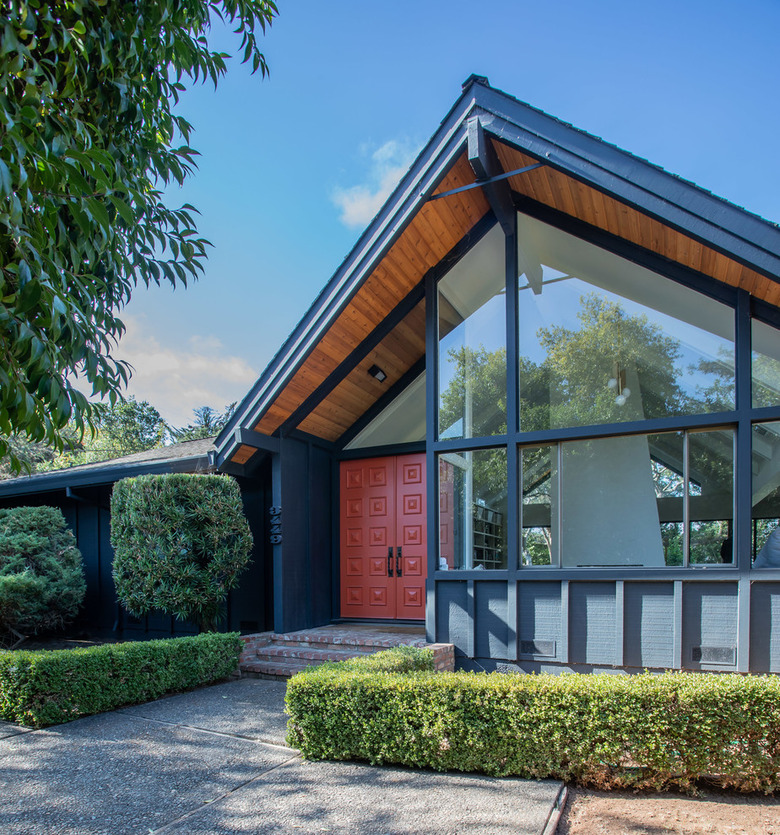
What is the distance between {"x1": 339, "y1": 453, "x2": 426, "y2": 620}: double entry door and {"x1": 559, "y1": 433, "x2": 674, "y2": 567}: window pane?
247 cm

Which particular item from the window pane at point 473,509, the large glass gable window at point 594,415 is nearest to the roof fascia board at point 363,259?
the large glass gable window at point 594,415

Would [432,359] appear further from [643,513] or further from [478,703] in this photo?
[478,703]

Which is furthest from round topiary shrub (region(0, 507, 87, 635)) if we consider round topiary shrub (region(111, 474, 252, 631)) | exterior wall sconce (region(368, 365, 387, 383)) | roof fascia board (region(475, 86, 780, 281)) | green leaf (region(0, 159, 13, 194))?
roof fascia board (region(475, 86, 780, 281))

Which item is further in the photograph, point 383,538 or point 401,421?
point 401,421

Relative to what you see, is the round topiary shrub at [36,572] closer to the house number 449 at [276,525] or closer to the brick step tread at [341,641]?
the house number 449 at [276,525]

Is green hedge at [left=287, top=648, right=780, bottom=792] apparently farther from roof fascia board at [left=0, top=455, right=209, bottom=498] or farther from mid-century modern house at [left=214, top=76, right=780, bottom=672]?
roof fascia board at [left=0, top=455, right=209, bottom=498]

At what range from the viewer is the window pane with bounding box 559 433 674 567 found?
5988 mm

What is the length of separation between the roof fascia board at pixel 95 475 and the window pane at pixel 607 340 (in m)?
4.65

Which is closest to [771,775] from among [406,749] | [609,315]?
[406,749]

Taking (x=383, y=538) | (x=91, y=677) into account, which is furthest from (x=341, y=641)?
(x=91, y=677)

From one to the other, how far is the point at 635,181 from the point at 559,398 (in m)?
2.24

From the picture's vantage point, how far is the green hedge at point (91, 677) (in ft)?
17.4

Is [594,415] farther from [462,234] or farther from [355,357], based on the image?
[355,357]

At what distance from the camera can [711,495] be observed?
18.7 feet
